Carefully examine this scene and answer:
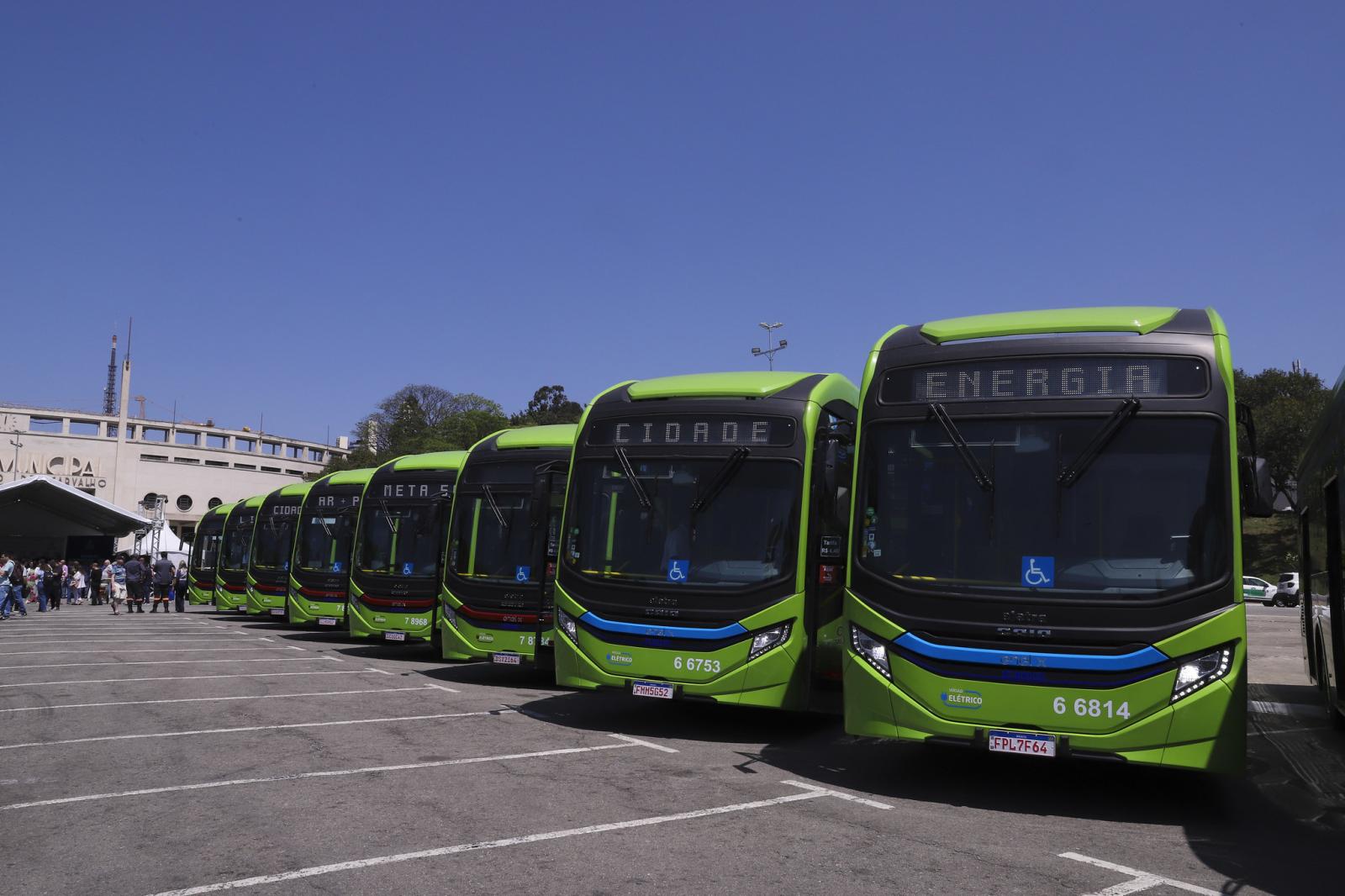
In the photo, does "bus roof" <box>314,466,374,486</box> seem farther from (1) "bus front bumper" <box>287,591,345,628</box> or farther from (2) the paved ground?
(2) the paved ground

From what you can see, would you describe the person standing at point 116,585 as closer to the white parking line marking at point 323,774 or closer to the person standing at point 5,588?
the person standing at point 5,588

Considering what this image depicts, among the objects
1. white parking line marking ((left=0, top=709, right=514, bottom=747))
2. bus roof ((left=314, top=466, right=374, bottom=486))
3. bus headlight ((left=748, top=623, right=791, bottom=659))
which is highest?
bus roof ((left=314, top=466, right=374, bottom=486))

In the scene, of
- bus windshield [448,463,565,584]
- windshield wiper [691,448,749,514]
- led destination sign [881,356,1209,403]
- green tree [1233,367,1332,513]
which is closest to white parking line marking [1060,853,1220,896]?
led destination sign [881,356,1209,403]

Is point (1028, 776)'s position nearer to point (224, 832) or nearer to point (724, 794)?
point (724, 794)

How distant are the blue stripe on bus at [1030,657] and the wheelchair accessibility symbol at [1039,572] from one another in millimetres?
449

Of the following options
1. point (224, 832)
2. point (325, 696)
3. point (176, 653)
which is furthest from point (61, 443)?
point (224, 832)

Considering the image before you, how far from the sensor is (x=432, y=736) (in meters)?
9.41

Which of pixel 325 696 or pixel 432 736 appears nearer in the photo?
pixel 432 736

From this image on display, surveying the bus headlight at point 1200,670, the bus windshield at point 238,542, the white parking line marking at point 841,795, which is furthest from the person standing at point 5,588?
the bus headlight at point 1200,670

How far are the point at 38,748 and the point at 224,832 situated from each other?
3.74 metres

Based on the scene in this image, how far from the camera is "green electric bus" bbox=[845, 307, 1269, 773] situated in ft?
22.1

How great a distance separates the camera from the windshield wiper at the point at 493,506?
14.0m

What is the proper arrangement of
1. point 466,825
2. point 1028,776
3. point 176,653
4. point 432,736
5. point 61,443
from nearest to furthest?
1. point 466,825
2. point 1028,776
3. point 432,736
4. point 176,653
5. point 61,443

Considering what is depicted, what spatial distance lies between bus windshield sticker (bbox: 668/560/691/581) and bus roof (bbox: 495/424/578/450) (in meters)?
4.85
